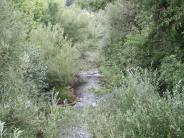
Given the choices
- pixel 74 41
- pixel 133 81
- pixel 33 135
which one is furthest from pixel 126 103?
pixel 74 41

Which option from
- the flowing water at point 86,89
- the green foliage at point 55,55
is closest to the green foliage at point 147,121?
the flowing water at point 86,89

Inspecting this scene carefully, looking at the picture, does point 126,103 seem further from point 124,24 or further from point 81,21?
point 81,21

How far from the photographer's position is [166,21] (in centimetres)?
1139

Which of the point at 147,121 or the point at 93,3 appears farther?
the point at 93,3

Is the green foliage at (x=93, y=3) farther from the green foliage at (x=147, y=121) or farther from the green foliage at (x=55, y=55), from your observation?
the green foliage at (x=55, y=55)

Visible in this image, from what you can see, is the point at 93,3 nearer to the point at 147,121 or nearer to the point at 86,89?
the point at 147,121

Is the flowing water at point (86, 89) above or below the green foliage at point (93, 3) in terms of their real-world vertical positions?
below

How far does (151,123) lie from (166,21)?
4.97 metres

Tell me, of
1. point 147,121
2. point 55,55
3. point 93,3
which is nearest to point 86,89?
point 55,55

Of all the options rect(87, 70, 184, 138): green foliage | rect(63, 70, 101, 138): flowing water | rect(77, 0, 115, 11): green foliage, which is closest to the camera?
rect(87, 70, 184, 138): green foliage

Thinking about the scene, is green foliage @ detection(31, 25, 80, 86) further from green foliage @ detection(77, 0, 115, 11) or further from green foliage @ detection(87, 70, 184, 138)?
green foliage @ detection(87, 70, 184, 138)

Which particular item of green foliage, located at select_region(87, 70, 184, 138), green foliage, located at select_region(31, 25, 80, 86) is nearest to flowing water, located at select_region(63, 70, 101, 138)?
green foliage, located at select_region(31, 25, 80, 86)

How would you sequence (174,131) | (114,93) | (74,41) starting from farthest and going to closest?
(74,41), (114,93), (174,131)

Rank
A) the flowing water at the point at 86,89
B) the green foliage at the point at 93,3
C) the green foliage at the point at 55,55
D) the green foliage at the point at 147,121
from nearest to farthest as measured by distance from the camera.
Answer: the green foliage at the point at 147,121 < the flowing water at the point at 86,89 < the green foliage at the point at 93,3 < the green foliage at the point at 55,55
